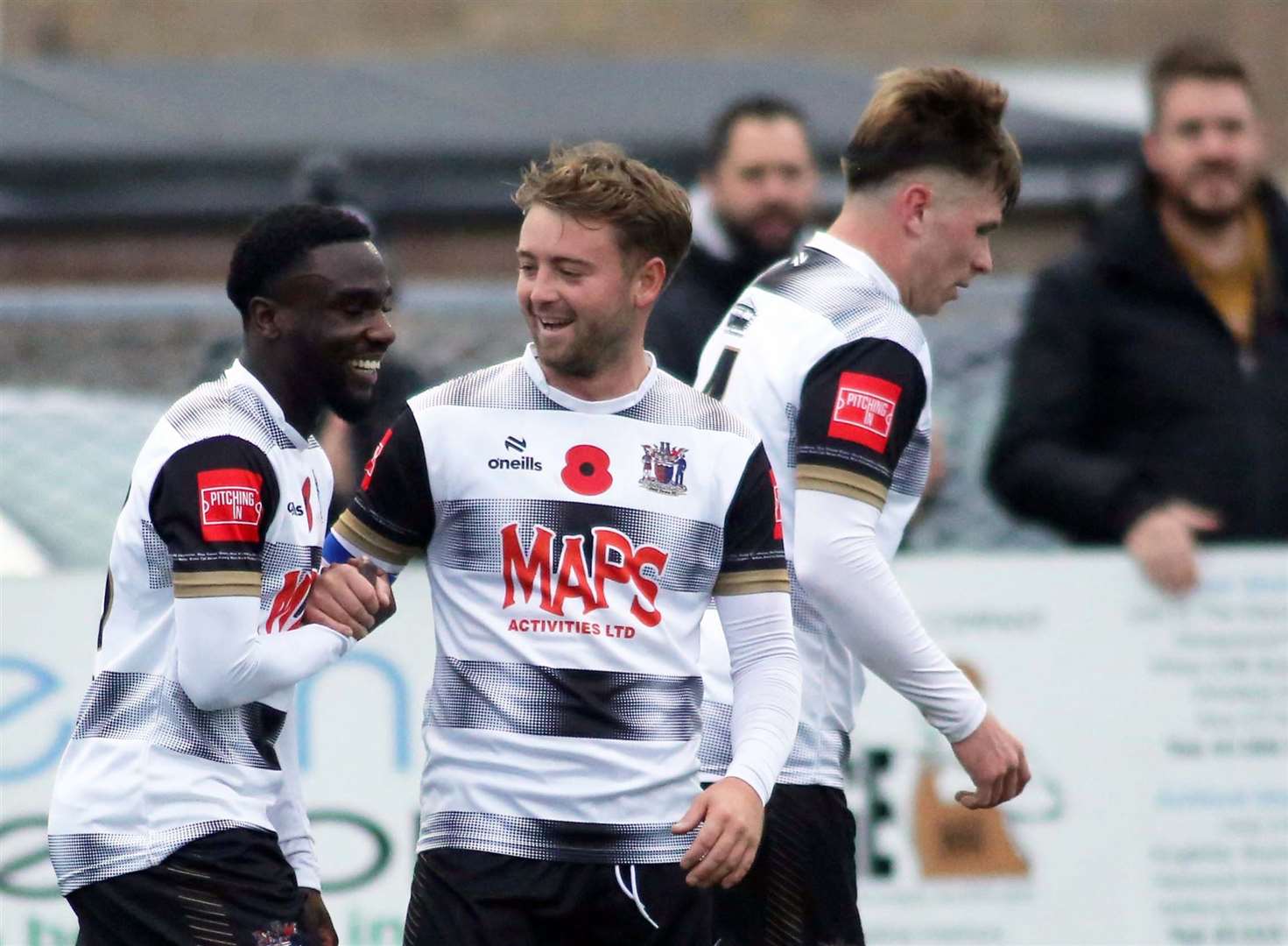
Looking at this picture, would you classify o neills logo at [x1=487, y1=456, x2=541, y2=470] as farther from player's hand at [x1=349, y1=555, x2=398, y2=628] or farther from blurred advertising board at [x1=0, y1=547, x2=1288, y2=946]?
blurred advertising board at [x1=0, y1=547, x2=1288, y2=946]

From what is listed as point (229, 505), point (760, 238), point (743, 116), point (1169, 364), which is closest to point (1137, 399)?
point (1169, 364)

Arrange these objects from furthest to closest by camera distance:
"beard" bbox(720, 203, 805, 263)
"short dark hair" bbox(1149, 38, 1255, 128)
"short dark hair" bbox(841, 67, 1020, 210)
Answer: "short dark hair" bbox(1149, 38, 1255, 128) → "beard" bbox(720, 203, 805, 263) → "short dark hair" bbox(841, 67, 1020, 210)

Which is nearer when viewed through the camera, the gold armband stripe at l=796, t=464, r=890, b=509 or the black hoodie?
the gold armband stripe at l=796, t=464, r=890, b=509

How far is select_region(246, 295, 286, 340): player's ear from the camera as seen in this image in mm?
3959

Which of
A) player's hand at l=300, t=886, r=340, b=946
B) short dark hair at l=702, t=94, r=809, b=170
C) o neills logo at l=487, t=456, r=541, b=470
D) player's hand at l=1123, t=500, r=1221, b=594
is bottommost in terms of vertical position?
player's hand at l=300, t=886, r=340, b=946

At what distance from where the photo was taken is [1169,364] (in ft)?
22.1

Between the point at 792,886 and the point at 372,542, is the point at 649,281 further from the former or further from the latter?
the point at 792,886

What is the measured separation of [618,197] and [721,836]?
1.08 m

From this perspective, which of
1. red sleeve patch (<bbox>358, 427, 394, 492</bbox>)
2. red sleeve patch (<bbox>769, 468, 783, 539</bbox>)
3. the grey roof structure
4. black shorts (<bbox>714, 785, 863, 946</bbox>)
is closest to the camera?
red sleeve patch (<bbox>358, 427, 394, 492</bbox>)

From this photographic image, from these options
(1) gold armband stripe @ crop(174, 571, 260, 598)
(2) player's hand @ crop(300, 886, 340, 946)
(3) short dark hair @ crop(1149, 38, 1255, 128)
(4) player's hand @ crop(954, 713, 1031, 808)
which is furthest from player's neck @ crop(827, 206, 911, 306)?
(3) short dark hair @ crop(1149, 38, 1255, 128)

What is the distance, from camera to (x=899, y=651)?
427cm

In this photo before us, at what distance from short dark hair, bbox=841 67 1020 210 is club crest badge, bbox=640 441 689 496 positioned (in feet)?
3.13

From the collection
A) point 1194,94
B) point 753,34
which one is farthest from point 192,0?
point 1194,94

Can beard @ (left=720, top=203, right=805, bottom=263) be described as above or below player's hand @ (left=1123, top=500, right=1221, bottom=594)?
above
